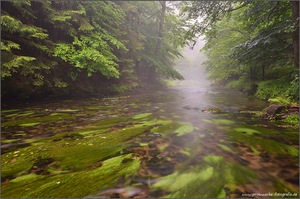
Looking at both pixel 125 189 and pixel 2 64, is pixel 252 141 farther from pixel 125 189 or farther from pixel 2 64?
pixel 2 64

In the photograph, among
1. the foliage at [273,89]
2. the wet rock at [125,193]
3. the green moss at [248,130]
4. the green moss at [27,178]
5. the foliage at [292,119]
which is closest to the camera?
the wet rock at [125,193]

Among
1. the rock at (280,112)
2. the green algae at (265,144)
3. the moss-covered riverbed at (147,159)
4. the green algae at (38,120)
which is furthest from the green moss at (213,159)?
the green algae at (38,120)

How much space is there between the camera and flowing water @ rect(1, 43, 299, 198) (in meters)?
1.84

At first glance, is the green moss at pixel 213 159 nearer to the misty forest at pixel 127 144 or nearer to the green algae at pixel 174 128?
the misty forest at pixel 127 144

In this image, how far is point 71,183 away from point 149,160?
0.94 meters

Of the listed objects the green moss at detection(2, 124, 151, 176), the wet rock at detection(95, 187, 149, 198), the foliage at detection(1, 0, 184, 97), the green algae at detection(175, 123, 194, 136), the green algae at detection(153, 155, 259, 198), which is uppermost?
the foliage at detection(1, 0, 184, 97)

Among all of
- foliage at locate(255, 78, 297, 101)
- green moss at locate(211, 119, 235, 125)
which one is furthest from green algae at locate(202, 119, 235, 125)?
foliage at locate(255, 78, 297, 101)

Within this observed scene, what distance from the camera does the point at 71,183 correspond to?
1924 mm

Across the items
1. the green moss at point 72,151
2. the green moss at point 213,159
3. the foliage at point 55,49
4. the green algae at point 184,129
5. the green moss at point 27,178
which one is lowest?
the green moss at point 213,159

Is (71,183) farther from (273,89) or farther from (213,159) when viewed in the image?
(273,89)

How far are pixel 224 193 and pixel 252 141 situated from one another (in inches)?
63.4

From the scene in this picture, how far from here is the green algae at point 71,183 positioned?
70.1 inches

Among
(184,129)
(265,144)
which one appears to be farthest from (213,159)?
(184,129)

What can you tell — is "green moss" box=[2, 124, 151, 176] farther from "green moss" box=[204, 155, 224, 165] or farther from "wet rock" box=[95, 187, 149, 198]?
"green moss" box=[204, 155, 224, 165]
